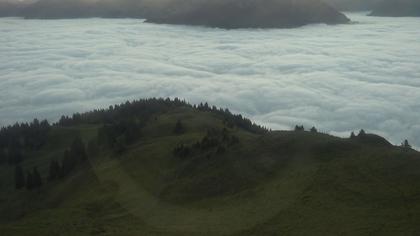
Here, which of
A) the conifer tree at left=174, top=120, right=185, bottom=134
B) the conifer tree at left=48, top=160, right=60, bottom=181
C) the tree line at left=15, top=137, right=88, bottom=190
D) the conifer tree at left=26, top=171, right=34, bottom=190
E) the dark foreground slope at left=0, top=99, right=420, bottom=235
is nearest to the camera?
the dark foreground slope at left=0, top=99, right=420, bottom=235

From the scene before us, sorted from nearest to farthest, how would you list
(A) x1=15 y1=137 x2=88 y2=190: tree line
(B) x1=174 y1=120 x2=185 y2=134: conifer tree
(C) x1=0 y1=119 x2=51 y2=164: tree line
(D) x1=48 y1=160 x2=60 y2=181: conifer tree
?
1. (A) x1=15 y1=137 x2=88 y2=190: tree line
2. (D) x1=48 y1=160 x2=60 y2=181: conifer tree
3. (B) x1=174 y1=120 x2=185 y2=134: conifer tree
4. (C) x1=0 y1=119 x2=51 y2=164: tree line

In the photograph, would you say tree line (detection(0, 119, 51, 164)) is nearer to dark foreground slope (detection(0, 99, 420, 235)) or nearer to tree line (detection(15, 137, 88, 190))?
dark foreground slope (detection(0, 99, 420, 235))

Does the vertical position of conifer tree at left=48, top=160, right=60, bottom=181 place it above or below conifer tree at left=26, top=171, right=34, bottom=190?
above

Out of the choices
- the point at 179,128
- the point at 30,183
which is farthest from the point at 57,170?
the point at 179,128

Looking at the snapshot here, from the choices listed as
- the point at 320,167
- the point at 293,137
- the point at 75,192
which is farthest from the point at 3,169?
the point at 320,167

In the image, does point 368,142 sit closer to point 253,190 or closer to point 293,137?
point 293,137

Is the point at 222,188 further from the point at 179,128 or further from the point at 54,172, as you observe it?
the point at 179,128

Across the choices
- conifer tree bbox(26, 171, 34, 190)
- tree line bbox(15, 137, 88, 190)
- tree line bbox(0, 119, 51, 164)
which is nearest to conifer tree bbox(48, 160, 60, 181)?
tree line bbox(15, 137, 88, 190)

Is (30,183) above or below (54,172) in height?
below

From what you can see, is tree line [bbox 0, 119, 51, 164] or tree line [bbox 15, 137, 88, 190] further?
tree line [bbox 0, 119, 51, 164]
